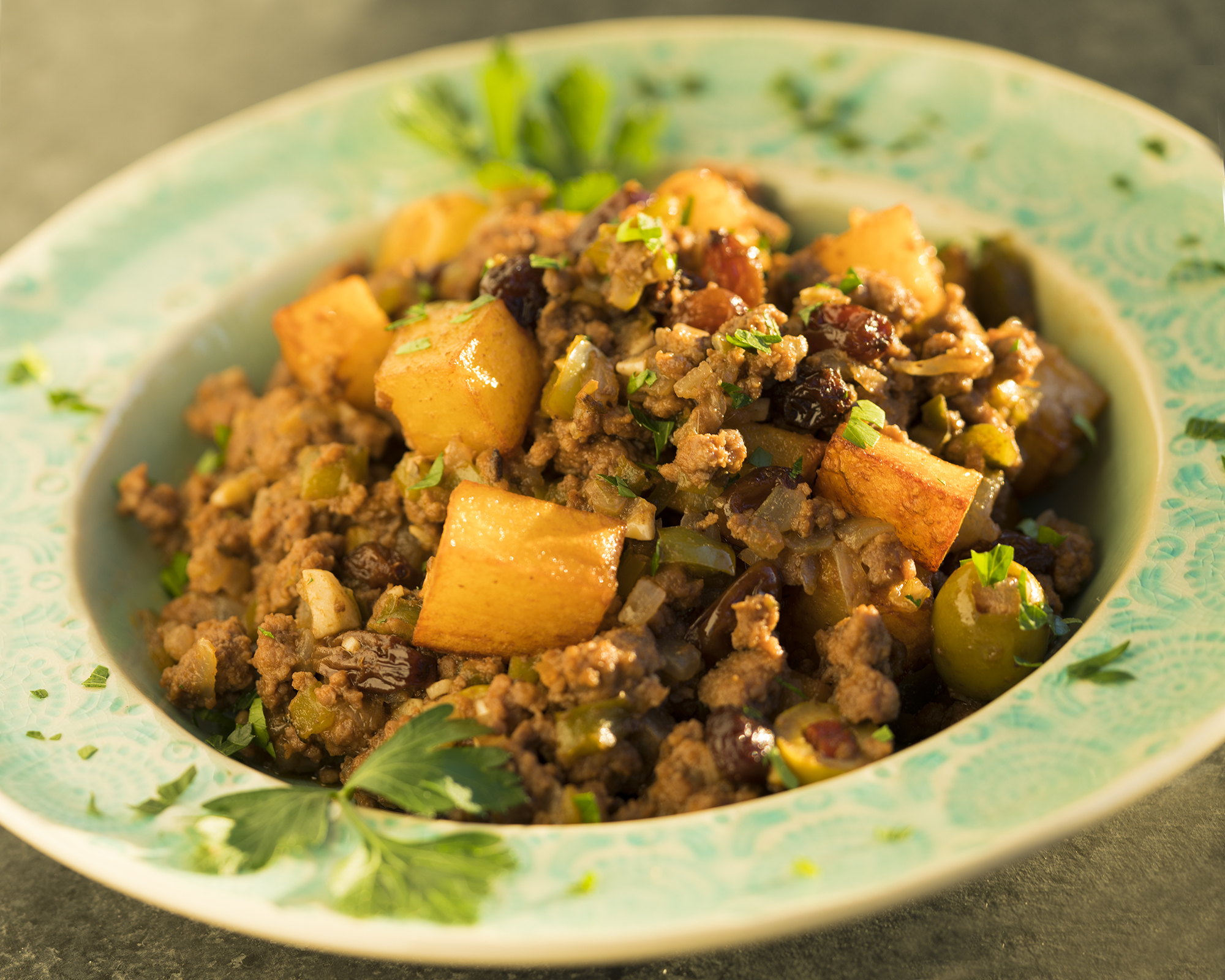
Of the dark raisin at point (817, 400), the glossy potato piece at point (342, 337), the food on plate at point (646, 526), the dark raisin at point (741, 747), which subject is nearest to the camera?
the dark raisin at point (741, 747)

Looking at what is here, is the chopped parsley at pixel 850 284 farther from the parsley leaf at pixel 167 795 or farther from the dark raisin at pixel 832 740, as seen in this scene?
the parsley leaf at pixel 167 795

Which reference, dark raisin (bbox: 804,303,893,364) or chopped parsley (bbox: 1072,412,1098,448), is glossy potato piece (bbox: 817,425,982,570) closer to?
dark raisin (bbox: 804,303,893,364)

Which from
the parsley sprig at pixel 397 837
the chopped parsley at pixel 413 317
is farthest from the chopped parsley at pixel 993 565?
the chopped parsley at pixel 413 317

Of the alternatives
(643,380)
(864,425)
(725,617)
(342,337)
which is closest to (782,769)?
(725,617)

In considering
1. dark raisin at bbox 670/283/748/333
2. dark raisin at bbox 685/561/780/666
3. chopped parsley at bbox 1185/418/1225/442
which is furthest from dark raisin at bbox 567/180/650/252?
chopped parsley at bbox 1185/418/1225/442

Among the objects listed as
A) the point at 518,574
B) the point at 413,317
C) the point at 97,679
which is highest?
the point at 413,317

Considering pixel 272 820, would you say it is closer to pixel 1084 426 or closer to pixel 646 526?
pixel 646 526
